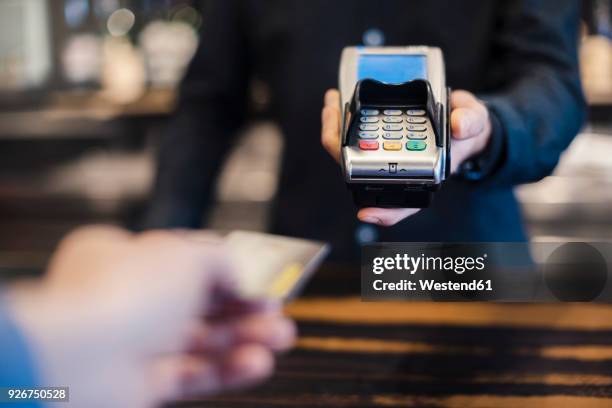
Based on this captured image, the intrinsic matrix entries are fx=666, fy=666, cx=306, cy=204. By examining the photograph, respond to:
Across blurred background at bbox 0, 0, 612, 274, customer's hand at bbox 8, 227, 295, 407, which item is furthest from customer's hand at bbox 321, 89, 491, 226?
blurred background at bbox 0, 0, 612, 274

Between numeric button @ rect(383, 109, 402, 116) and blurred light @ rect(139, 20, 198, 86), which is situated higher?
blurred light @ rect(139, 20, 198, 86)

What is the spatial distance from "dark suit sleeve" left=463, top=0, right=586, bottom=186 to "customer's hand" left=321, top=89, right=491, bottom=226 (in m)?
0.02

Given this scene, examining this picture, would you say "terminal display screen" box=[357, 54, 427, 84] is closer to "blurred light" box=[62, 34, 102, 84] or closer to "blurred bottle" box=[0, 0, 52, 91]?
"blurred light" box=[62, 34, 102, 84]

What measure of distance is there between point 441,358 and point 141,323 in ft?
0.75

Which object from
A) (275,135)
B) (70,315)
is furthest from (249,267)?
(275,135)

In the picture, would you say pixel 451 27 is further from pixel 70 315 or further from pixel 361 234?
pixel 70 315

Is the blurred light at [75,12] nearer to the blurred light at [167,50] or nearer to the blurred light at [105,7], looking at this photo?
the blurred light at [105,7]

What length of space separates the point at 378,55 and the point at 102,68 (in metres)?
1.27

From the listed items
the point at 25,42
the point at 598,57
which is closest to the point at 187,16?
the point at 25,42

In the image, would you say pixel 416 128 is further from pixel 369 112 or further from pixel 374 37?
pixel 374 37

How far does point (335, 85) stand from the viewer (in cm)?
55

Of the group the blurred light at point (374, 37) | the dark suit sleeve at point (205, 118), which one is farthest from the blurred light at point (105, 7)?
the blurred light at point (374, 37)

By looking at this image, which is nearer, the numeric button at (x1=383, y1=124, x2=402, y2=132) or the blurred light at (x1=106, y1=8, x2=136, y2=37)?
the numeric button at (x1=383, y1=124, x2=402, y2=132)

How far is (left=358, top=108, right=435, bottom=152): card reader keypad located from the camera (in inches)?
15.7
